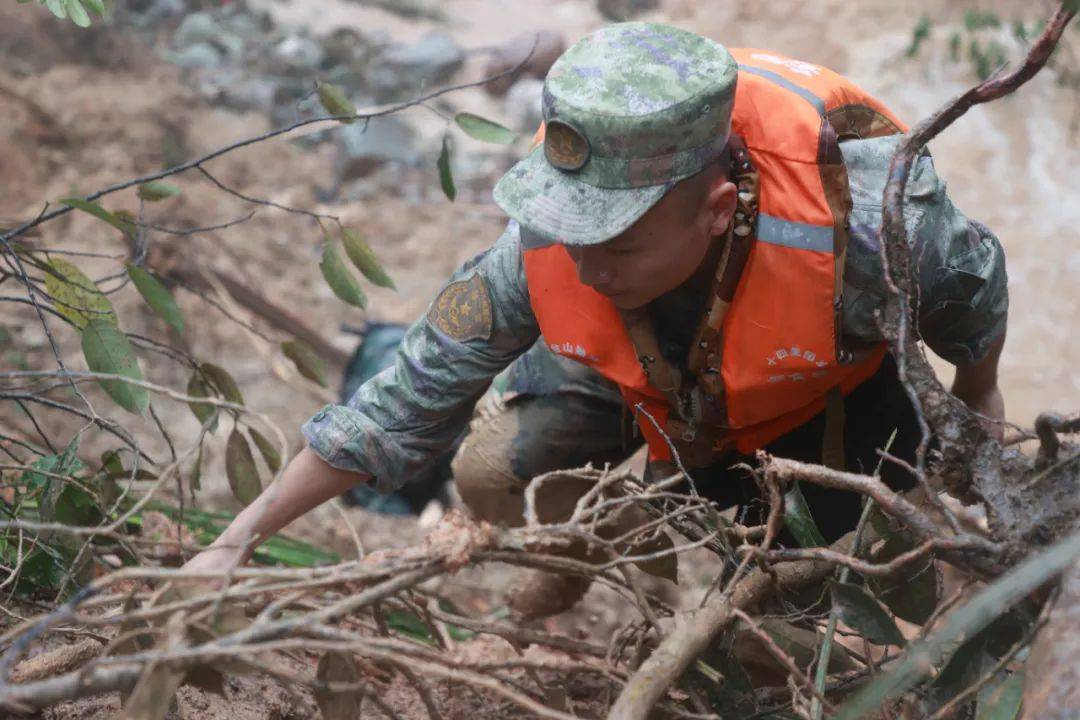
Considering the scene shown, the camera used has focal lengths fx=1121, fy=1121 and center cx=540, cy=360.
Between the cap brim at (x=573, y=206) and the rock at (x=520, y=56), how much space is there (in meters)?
5.81

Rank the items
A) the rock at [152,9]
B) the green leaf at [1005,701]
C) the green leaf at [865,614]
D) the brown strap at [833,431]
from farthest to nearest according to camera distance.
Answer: the rock at [152,9]
the brown strap at [833,431]
the green leaf at [865,614]
the green leaf at [1005,701]

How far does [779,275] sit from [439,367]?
57 cm

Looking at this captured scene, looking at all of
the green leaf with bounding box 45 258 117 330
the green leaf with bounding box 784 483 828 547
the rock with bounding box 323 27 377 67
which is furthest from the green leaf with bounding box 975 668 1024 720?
the rock with bounding box 323 27 377 67

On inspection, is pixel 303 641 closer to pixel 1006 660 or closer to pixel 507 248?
pixel 1006 660

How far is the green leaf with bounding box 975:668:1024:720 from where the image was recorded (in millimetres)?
1188

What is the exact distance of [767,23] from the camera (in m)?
6.71

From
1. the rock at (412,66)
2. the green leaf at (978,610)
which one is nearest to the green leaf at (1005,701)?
the green leaf at (978,610)

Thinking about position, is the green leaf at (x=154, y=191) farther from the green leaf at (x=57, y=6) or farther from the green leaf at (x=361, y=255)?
the green leaf at (x=57, y=6)

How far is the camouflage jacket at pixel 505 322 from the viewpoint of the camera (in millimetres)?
1748

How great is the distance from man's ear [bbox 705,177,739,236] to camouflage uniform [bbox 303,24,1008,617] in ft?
0.22

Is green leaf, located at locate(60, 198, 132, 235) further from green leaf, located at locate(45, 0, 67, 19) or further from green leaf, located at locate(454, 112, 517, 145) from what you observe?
green leaf, located at locate(454, 112, 517, 145)

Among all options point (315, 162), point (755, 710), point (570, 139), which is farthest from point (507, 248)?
point (315, 162)

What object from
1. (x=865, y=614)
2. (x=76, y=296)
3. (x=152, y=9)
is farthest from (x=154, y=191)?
(x=152, y=9)

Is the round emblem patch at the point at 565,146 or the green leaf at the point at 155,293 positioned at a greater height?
the round emblem patch at the point at 565,146
